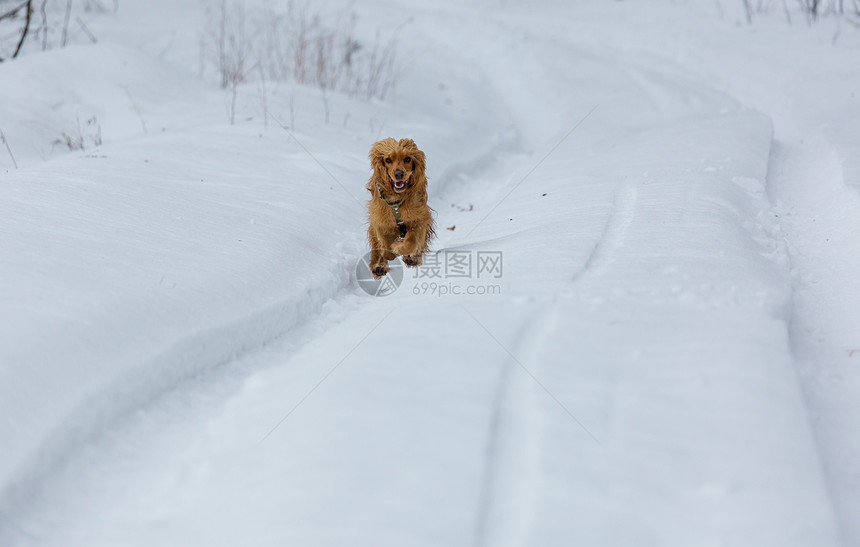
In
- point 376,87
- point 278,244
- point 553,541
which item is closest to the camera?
point 553,541

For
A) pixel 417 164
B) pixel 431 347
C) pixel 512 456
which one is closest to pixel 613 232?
pixel 417 164

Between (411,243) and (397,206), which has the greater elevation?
(397,206)

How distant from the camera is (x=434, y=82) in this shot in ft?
26.4

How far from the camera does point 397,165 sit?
269 cm

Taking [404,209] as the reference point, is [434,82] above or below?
below

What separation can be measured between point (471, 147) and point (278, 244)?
2.75 metres

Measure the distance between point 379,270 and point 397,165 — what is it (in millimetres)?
619

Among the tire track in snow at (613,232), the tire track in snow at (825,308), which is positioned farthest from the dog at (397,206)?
the tire track in snow at (825,308)

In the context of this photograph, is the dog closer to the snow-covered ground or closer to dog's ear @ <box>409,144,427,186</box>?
dog's ear @ <box>409,144,427,186</box>

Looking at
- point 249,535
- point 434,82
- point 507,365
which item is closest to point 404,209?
point 507,365

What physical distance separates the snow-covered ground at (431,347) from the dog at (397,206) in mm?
155

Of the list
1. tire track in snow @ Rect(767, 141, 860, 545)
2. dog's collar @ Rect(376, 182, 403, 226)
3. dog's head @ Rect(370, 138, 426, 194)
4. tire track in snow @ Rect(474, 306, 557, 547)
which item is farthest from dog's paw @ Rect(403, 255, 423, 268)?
tire track in snow @ Rect(767, 141, 860, 545)

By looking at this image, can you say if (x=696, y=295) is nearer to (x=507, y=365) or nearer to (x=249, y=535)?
(x=507, y=365)

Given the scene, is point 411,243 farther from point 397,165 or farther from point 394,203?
point 397,165
